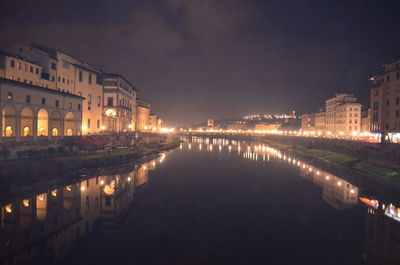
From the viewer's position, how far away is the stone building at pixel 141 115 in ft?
355

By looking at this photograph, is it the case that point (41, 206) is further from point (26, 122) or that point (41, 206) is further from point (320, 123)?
point (320, 123)

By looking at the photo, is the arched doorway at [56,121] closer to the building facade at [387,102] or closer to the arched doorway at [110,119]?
the arched doorway at [110,119]

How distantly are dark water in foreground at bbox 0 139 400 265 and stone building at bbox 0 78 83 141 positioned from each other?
14.3 meters

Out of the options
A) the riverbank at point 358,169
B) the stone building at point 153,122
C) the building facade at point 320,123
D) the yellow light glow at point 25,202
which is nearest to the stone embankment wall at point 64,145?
the yellow light glow at point 25,202

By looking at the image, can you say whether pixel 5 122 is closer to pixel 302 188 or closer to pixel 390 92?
pixel 302 188

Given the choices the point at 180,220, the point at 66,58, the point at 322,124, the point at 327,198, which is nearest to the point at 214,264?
the point at 180,220

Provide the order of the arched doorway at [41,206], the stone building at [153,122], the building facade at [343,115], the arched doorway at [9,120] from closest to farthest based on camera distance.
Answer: the arched doorway at [41,206] → the arched doorway at [9,120] → the building facade at [343,115] → the stone building at [153,122]

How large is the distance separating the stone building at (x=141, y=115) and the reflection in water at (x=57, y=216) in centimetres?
7828

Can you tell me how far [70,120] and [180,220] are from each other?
3815 cm

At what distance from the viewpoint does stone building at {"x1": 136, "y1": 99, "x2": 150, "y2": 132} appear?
355 feet

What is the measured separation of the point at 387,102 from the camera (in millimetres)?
54906

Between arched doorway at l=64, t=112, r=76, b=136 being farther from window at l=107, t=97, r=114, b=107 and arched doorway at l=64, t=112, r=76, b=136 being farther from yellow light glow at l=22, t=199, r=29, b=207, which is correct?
yellow light glow at l=22, t=199, r=29, b=207

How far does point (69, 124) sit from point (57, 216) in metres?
33.8

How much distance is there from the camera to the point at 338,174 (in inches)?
1612
